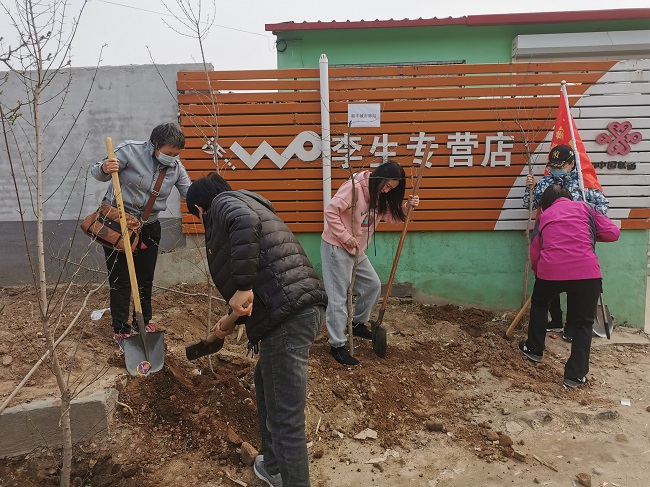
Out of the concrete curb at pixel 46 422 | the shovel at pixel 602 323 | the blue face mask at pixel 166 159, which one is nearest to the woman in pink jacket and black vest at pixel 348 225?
the blue face mask at pixel 166 159

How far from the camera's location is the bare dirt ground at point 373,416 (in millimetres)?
2729

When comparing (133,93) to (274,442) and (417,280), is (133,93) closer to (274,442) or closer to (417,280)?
(417,280)

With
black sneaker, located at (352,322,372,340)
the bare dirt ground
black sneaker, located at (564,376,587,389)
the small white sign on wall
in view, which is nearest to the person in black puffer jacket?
the bare dirt ground

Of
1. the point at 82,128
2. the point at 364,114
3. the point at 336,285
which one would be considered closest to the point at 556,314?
the point at 336,285

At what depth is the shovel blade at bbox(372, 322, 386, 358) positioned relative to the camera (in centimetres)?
404

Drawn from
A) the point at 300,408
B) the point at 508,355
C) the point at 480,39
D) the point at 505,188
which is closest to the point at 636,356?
the point at 508,355

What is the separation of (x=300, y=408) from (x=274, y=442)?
0.22m

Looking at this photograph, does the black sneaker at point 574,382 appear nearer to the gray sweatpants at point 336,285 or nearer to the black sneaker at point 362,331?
the black sneaker at point 362,331

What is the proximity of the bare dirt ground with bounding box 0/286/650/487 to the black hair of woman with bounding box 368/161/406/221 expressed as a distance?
4.16ft

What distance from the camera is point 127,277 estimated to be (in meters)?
3.61

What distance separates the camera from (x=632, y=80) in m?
4.84

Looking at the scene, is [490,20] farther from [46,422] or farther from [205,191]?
[46,422]

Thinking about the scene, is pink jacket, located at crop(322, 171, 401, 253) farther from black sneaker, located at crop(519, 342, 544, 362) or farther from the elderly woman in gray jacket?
black sneaker, located at crop(519, 342, 544, 362)

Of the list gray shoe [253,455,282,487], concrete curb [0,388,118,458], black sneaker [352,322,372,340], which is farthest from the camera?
black sneaker [352,322,372,340]
